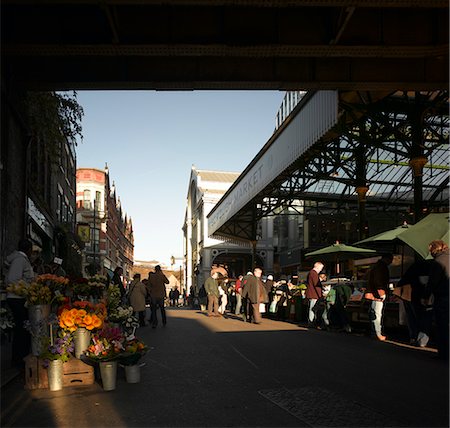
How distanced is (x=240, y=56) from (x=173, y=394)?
720 centimetres

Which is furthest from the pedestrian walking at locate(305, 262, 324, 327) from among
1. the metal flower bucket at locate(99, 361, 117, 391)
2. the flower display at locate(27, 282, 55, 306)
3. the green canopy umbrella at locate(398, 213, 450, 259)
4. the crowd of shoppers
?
the metal flower bucket at locate(99, 361, 117, 391)

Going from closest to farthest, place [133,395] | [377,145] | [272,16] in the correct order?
1. [133,395]
2. [272,16]
3. [377,145]

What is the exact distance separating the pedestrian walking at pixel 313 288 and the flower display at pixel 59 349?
9.77 metres

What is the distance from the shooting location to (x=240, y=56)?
36.5ft

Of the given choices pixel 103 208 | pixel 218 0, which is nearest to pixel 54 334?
pixel 218 0

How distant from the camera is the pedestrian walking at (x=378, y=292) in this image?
40.5 feet

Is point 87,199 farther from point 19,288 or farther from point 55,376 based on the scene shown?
point 55,376

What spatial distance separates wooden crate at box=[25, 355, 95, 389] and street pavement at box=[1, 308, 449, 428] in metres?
0.15

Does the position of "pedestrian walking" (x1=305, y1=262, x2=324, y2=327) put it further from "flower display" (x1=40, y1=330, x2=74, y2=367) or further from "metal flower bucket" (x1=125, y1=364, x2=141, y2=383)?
"flower display" (x1=40, y1=330, x2=74, y2=367)

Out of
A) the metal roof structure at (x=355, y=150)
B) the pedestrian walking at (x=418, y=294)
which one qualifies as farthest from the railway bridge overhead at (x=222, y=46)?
the pedestrian walking at (x=418, y=294)

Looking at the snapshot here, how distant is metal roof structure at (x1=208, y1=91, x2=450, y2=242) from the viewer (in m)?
16.5

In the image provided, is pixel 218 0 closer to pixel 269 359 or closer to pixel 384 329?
pixel 269 359

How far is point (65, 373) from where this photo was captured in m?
6.74

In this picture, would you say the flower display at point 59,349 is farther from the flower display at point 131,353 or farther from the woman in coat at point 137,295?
the woman in coat at point 137,295
